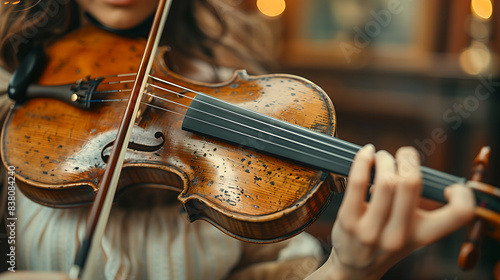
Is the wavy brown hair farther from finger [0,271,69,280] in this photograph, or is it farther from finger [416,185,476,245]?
finger [416,185,476,245]

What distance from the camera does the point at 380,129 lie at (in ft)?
4.48

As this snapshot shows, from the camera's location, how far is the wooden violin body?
342 millimetres

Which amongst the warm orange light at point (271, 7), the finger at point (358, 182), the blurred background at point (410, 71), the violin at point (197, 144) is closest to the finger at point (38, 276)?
the violin at point (197, 144)

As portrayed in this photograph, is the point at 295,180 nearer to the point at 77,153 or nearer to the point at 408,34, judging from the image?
the point at 77,153

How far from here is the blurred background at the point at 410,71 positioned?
1.20 metres

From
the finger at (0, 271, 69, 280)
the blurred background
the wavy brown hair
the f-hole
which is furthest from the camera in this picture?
the blurred background

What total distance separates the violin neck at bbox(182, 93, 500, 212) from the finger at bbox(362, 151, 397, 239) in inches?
1.3

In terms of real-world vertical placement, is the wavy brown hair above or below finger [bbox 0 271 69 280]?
above

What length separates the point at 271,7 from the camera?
1.29m

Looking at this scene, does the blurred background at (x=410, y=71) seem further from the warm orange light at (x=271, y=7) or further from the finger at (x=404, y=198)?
the finger at (x=404, y=198)

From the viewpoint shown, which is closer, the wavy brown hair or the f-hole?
the f-hole

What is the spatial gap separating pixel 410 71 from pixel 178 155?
115 centimetres

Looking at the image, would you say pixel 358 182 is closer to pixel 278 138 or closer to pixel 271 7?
pixel 278 138

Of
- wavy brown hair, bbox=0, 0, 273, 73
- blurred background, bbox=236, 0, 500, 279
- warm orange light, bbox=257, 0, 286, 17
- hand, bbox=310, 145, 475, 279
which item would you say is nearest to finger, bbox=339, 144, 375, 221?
hand, bbox=310, 145, 475, 279
